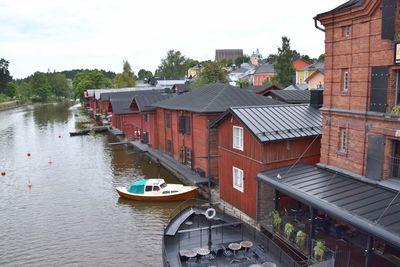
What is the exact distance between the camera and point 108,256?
18422mm

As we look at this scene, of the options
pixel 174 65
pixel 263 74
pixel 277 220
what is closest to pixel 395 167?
pixel 277 220

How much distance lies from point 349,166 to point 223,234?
267 inches

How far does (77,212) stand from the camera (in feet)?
79.7

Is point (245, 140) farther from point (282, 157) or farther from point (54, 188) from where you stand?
point (54, 188)

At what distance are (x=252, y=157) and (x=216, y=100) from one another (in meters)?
10.4

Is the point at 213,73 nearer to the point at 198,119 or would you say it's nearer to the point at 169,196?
the point at 198,119

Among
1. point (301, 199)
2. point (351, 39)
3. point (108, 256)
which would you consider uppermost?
point (351, 39)

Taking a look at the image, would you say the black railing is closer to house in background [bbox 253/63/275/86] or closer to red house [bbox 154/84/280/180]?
red house [bbox 154/84/280/180]

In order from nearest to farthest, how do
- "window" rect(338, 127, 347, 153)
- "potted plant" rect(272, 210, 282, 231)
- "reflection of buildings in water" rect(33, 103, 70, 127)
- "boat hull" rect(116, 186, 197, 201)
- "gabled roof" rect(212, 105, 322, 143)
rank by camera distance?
"window" rect(338, 127, 347, 153) → "potted plant" rect(272, 210, 282, 231) → "gabled roof" rect(212, 105, 322, 143) → "boat hull" rect(116, 186, 197, 201) → "reflection of buildings in water" rect(33, 103, 70, 127)

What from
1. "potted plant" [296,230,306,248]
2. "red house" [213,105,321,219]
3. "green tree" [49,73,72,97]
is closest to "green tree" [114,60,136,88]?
"green tree" [49,73,72,97]

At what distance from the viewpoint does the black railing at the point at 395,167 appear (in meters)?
14.0

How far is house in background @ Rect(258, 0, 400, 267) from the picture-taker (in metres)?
12.9

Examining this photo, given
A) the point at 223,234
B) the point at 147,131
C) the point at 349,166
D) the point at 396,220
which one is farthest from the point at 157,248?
the point at 147,131

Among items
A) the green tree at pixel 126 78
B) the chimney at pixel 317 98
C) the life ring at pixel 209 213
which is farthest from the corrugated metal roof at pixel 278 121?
the green tree at pixel 126 78
